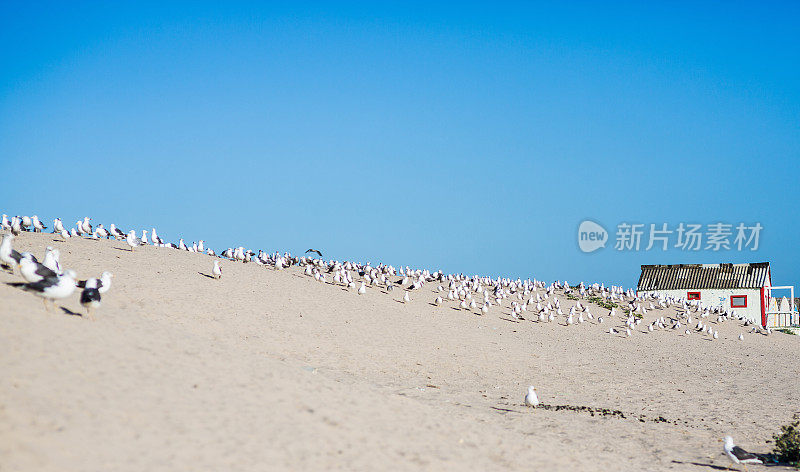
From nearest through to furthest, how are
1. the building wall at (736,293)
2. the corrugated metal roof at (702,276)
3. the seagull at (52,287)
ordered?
the seagull at (52,287) → the building wall at (736,293) → the corrugated metal roof at (702,276)

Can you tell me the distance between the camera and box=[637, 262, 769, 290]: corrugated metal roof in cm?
6731

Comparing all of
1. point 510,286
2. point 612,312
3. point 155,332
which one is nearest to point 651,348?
point 612,312

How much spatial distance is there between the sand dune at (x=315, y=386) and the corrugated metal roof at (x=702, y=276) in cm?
3305

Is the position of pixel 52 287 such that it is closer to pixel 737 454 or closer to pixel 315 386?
pixel 315 386

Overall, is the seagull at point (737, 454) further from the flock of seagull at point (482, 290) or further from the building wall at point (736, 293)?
the building wall at point (736, 293)

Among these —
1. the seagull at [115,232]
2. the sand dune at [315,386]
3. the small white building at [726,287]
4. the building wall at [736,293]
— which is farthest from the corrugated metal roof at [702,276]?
the seagull at [115,232]

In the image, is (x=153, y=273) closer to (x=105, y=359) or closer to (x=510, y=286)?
(x=105, y=359)

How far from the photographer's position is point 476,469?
1245 centimetres

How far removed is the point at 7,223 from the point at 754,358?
44420 mm

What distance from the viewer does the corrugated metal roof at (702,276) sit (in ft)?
221

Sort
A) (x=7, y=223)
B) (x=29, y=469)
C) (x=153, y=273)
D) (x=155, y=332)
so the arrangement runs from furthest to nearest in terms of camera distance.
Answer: (x=7, y=223) < (x=153, y=273) < (x=155, y=332) < (x=29, y=469)

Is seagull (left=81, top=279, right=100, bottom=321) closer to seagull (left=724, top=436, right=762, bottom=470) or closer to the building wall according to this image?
seagull (left=724, top=436, right=762, bottom=470)

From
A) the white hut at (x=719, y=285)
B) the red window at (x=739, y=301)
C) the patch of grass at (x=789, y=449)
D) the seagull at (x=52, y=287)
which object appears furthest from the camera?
the red window at (x=739, y=301)

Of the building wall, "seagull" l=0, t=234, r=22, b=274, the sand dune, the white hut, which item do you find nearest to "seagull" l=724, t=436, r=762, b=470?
the sand dune
